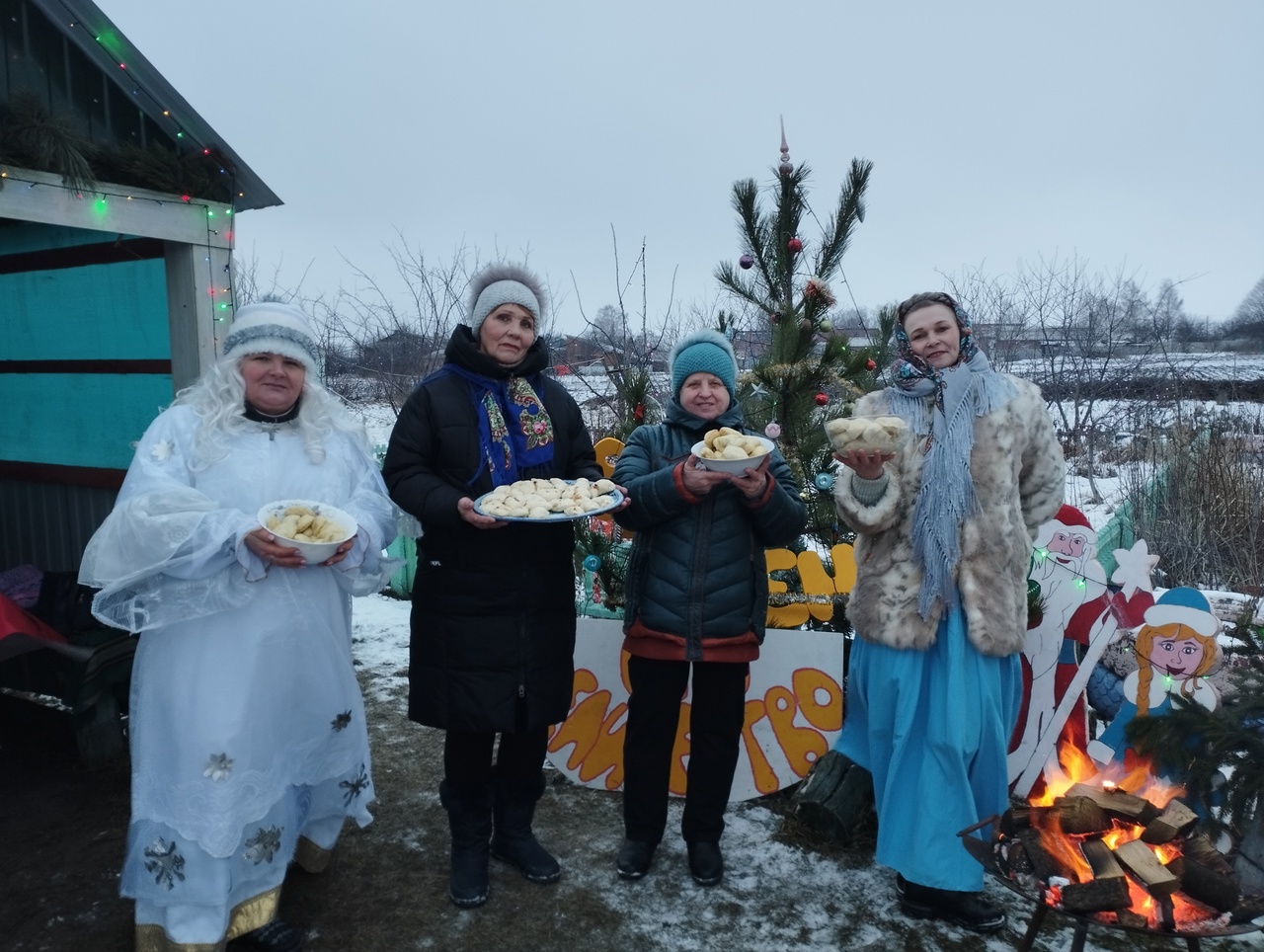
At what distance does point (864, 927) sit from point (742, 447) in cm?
159

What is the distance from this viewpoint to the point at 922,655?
2604 mm

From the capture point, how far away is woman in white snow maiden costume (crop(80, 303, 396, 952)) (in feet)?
7.43

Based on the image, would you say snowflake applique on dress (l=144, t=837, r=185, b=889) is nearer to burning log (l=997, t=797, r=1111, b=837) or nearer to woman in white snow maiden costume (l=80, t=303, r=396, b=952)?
woman in white snow maiden costume (l=80, t=303, r=396, b=952)

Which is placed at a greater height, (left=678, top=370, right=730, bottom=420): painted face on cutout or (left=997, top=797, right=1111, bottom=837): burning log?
(left=678, top=370, right=730, bottom=420): painted face on cutout

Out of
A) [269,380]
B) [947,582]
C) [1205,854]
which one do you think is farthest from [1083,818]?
Answer: [269,380]

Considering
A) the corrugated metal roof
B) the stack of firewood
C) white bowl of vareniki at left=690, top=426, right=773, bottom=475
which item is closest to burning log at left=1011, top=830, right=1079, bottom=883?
the stack of firewood

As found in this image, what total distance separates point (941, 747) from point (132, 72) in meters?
4.16

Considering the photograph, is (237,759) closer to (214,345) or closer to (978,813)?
(978,813)

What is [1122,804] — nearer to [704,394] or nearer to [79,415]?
[704,394]

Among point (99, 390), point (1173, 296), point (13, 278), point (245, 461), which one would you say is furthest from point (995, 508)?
point (1173, 296)

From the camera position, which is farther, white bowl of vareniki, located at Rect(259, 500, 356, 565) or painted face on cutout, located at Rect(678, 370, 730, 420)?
painted face on cutout, located at Rect(678, 370, 730, 420)

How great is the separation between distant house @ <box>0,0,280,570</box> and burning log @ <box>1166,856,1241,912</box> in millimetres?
4233

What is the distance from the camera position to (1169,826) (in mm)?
2119

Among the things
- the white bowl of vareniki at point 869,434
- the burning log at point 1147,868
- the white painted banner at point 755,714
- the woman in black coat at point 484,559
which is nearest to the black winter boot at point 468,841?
the woman in black coat at point 484,559
